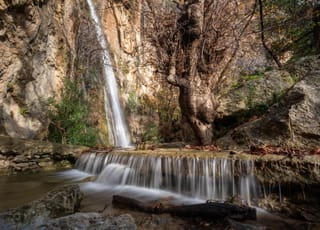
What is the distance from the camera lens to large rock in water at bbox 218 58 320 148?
4109 mm

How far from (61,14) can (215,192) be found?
1015 cm

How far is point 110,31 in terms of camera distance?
14727 mm

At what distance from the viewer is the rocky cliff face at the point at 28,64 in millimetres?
6961

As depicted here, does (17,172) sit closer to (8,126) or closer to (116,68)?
(8,126)

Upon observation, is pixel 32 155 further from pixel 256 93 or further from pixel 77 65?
pixel 256 93

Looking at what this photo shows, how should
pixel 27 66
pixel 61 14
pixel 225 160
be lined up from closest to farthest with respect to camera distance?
pixel 225 160 → pixel 27 66 → pixel 61 14

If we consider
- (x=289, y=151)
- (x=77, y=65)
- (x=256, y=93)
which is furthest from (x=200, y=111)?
(x=77, y=65)

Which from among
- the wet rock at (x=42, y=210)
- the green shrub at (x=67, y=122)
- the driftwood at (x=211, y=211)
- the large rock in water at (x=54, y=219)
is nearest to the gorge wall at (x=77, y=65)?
the green shrub at (x=67, y=122)

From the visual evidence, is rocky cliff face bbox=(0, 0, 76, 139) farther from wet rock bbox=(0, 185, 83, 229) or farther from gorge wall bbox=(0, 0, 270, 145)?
wet rock bbox=(0, 185, 83, 229)

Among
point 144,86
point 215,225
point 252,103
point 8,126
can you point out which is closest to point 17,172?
point 8,126

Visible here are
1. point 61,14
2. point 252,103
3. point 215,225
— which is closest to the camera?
point 215,225

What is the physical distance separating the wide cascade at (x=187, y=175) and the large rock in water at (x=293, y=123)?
1.33 m

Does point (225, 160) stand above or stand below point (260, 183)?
above

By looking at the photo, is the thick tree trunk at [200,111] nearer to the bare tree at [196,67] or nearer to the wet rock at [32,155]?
the bare tree at [196,67]
